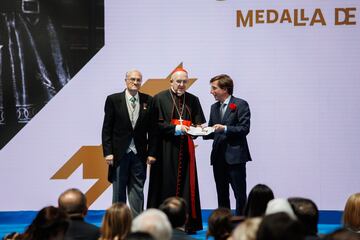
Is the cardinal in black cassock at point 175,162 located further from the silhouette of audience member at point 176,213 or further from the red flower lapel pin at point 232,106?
the silhouette of audience member at point 176,213

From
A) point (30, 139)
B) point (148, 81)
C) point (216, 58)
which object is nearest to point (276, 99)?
point (216, 58)

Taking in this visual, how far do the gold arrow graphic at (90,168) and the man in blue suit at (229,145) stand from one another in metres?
1.63

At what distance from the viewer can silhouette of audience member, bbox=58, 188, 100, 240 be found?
3.76 meters

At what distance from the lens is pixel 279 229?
101 inches

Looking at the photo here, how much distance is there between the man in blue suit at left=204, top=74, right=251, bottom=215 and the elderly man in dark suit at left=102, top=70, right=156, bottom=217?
582 mm

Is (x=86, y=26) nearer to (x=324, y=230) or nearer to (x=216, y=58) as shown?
(x=216, y=58)

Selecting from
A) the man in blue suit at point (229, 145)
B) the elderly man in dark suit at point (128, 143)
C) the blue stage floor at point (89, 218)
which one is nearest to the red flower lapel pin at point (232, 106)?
the man in blue suit at point (229, 145)

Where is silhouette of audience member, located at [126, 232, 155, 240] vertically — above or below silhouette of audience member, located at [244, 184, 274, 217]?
above

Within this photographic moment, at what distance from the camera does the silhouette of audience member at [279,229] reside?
2.54 metres

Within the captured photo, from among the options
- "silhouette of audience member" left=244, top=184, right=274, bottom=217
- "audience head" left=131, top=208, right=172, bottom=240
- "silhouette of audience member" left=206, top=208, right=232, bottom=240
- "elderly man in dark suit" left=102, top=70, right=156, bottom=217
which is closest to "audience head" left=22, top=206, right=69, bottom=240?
"audience head" left=131, top=208, right=172, bottom=240

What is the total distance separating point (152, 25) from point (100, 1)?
61 cm

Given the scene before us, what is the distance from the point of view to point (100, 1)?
24.6 ft

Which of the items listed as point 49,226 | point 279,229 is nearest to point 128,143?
point 49,226

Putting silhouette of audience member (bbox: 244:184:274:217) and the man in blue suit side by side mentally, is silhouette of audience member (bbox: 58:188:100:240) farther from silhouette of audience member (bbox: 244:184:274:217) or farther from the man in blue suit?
the man in blue suit
